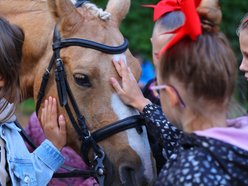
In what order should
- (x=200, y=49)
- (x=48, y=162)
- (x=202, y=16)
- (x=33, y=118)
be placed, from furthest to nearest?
(x=33, y=118) < (x=48, y=162) < (x=202, y=16) < (x=200, y=49)

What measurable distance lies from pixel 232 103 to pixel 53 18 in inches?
58.8

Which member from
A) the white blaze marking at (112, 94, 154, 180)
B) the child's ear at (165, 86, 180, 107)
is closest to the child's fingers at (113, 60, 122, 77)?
the white blaze marking at (112, 94, 154, 180)

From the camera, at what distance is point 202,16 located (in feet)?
6.26

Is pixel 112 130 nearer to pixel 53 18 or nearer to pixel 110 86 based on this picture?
pixel 110 86

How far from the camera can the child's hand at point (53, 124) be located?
9.31 feet

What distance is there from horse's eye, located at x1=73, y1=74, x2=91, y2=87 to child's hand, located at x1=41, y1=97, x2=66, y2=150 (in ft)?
0.61

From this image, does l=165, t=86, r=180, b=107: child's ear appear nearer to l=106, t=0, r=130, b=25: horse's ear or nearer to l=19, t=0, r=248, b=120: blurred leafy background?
l=106, t=0, r=130, b=25: horse's ear

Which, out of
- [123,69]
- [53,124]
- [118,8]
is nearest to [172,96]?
[123,69]

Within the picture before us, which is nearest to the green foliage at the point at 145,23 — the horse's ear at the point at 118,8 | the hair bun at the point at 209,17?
the horse's ear at the point at 118,8

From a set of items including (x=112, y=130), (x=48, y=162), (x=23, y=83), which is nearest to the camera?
(x=48, y=162)

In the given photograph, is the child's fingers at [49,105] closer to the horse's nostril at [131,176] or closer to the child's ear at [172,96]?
the horse's nostril at [131,176]

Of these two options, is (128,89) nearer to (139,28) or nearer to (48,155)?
(48,155)

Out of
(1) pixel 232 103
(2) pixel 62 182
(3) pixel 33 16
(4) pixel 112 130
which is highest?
(1) pixel 232 103

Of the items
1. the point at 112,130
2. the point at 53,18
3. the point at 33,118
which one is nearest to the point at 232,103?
the point at 112,130
